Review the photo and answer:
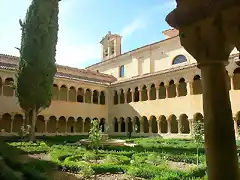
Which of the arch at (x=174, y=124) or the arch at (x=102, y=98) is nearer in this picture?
the arch at (x=174, y=124)

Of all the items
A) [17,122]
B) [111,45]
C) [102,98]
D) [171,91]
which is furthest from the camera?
[111,45]

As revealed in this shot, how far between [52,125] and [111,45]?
56.4 feet

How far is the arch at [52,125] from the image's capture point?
1168 inches

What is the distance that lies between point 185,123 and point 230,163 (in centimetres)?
2661

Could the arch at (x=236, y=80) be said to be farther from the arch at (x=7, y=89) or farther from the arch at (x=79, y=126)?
the arch at (x=7, y=89)

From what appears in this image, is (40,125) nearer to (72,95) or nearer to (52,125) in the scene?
(52,125)

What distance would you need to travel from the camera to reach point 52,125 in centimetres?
2992

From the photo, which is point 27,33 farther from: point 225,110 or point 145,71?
point 225,110

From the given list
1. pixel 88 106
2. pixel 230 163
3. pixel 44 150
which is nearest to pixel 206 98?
pixel 230 163

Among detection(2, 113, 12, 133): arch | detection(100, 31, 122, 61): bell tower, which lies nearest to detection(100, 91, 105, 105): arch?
detection(100, 31, 122, 61): bell tower

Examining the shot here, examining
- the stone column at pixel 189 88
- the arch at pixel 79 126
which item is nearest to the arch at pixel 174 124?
the stone column at pixel 189 88

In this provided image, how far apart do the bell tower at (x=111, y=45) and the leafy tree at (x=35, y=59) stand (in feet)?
→ 62.7

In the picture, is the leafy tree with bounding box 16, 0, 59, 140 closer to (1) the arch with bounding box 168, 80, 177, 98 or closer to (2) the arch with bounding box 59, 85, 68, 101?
(2) the arch with bounding box 59, 85, 68, 101

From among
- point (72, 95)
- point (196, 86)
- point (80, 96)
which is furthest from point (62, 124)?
point (196, 86)
